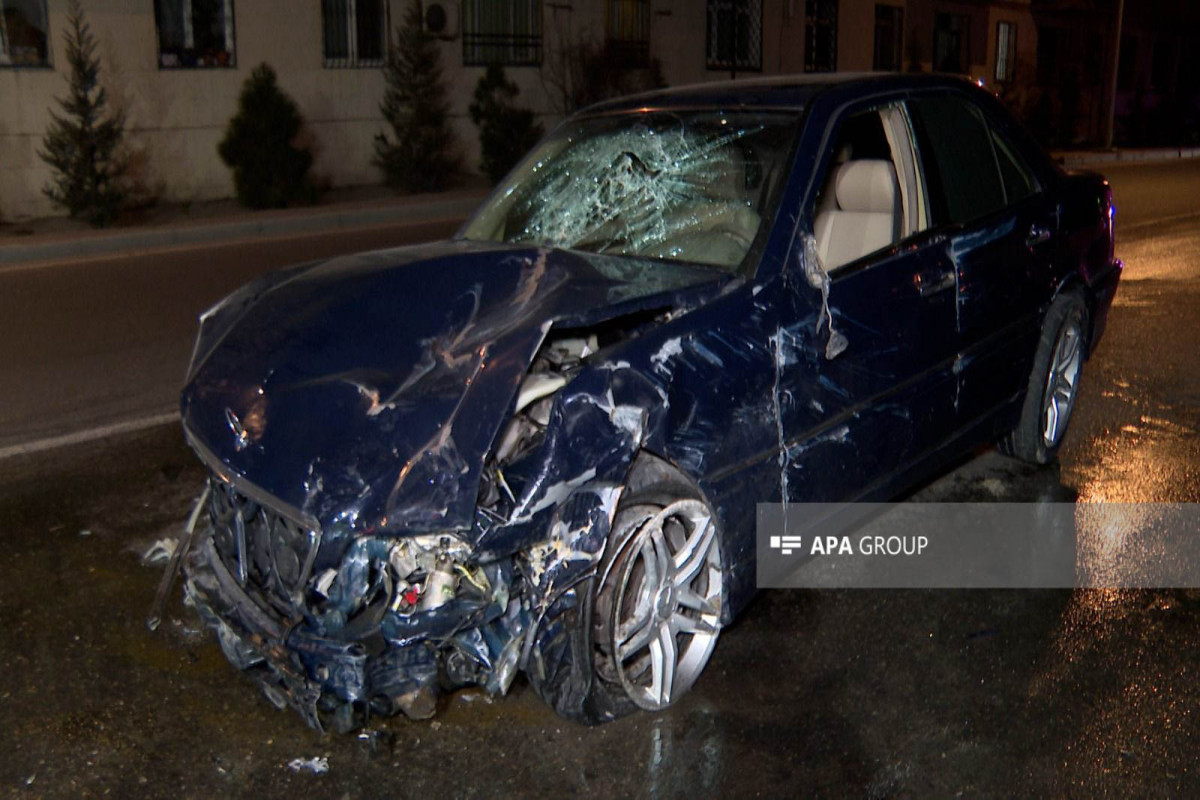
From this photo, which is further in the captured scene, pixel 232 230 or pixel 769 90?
pixel 232 230

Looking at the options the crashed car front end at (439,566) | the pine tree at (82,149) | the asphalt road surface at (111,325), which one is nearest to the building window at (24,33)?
the pine tree at (82,149)

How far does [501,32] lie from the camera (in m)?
20.6

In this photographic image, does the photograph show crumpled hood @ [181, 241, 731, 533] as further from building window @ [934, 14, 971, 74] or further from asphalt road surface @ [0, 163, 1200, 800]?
building window @ [934, 14, 971, 74]

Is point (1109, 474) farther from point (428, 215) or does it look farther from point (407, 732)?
point (428, 215)

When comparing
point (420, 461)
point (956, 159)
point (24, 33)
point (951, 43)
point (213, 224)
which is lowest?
point (213, 224)

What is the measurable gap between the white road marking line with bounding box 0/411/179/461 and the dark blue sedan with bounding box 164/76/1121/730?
2361 mm

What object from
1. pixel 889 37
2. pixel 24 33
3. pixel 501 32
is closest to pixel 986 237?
Answer: pixel 24 33

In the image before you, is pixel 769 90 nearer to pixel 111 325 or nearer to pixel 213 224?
pixel 111 325

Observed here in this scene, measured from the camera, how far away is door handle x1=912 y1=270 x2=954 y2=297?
443 cm

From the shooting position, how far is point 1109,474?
19.0 ft

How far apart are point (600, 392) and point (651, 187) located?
151 centimetres

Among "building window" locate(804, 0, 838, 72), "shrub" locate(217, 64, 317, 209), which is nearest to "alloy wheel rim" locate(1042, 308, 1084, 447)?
"shrub" locate(217, 64, 317, 209)

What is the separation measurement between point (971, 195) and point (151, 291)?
7.37 meters

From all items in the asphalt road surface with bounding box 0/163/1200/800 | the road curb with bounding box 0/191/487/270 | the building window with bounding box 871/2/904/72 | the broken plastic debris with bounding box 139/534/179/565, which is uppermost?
the building window with bounding box 871/2/904/72
